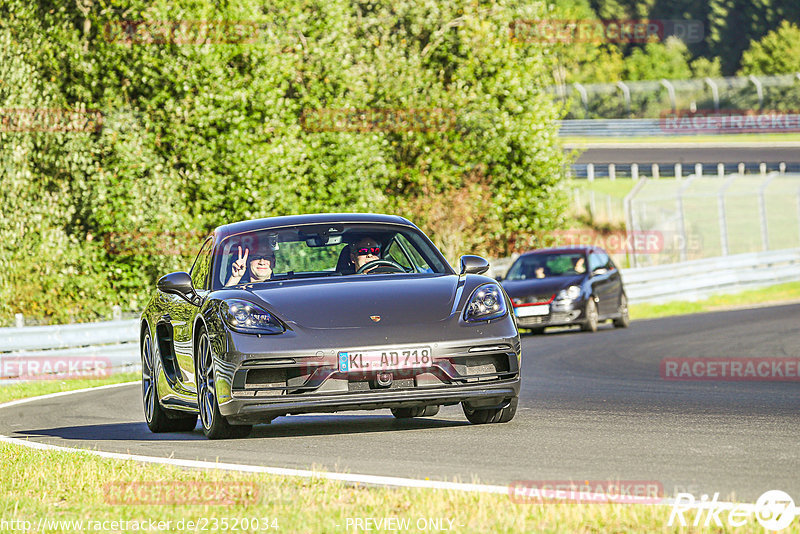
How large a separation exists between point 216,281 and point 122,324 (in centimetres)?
1063

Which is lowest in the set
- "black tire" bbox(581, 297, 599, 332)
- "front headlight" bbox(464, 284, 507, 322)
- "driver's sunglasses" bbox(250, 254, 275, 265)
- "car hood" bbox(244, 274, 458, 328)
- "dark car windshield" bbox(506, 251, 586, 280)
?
"black tire" bbox(581, 297, 599, 332)

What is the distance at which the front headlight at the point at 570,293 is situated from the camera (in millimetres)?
23406

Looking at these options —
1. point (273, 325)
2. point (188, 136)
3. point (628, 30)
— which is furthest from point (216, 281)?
point (628, 30)

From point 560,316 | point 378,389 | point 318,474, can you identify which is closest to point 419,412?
point 378,389

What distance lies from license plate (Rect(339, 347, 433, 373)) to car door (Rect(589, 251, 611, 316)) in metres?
15.6

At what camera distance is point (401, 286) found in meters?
9.02

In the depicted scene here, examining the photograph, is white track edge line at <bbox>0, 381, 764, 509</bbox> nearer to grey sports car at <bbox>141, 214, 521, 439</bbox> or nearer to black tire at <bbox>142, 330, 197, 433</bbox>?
grey sports car at <bbox>141, 214, 521, 439</bbox>

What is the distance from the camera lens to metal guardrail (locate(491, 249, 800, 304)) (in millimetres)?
30797

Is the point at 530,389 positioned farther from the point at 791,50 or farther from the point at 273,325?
the point at 791,50

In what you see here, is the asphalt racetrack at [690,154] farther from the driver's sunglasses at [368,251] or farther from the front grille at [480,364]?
the front grille at [480,364]

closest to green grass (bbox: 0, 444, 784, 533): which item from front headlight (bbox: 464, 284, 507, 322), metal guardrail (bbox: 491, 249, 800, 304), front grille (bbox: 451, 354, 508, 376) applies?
front grille (bbox: 451, 354, 508, 376)

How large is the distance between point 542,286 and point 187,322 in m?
14.4

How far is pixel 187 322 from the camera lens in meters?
9.75

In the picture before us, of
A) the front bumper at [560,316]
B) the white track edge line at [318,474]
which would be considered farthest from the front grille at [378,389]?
the front bumper at [560,316]
